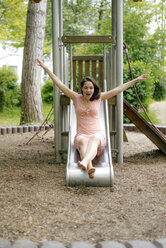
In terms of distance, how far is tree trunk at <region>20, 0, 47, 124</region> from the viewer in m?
11.4

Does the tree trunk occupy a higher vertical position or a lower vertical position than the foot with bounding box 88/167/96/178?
higher

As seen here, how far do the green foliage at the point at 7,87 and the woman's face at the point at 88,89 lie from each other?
12987mm

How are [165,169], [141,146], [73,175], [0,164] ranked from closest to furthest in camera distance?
[73,175] → [165,169] → [0,164] → [141,146]

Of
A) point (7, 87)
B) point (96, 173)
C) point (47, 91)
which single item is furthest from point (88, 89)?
point (47, 91)

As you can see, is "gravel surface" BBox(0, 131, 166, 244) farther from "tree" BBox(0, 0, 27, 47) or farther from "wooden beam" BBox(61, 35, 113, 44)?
"tree" BBox(0, 0, 27, 47)

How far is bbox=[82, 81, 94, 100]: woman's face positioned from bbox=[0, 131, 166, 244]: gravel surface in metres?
1.17

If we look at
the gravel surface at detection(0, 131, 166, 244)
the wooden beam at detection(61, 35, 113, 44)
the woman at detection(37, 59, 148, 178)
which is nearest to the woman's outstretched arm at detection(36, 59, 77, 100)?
the woman at detection(37, 59, 148, 178)

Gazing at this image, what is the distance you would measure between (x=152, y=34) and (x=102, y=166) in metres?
14.8

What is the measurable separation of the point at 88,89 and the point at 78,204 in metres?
1.89

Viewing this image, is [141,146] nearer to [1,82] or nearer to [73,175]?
→ [73,175]

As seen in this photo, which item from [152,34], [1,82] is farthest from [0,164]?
[152,34]

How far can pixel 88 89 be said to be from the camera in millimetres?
4957

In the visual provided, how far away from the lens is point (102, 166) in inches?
173

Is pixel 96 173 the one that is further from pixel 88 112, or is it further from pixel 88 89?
pixel 88 89
